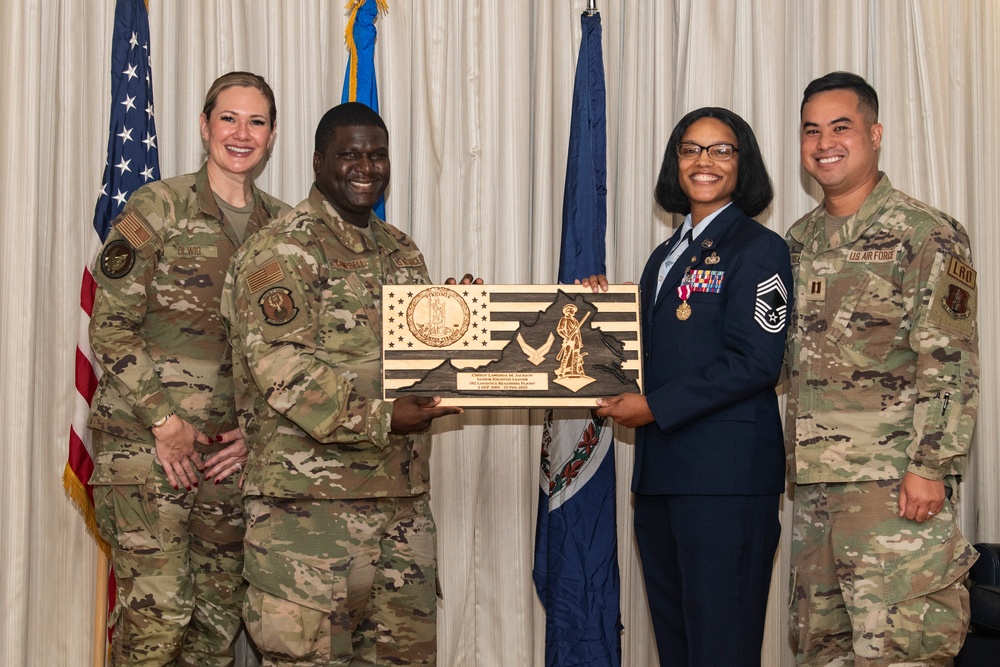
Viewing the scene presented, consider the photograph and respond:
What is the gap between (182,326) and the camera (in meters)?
3.11

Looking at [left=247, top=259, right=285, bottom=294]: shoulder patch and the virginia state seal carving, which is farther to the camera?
the virginia state seal carving

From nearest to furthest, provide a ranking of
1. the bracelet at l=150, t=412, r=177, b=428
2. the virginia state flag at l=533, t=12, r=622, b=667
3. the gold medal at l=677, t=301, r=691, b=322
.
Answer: the gold medal at l=677, t=301, r=691, b=322 → the bracelet at l=150, t=412, r=177, b=428 → the virginia state flag at l=533, t=12, r=622, b=667

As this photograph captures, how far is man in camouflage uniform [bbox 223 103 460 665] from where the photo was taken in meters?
2.71

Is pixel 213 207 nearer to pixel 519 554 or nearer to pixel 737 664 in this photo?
pixel 519 554

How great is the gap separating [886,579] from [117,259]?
2.65 metres

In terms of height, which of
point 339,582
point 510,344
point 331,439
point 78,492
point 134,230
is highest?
Answer: point 134,230

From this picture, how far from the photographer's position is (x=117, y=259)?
3.02 meters

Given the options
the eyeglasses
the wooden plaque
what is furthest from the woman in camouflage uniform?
the eyeglasses

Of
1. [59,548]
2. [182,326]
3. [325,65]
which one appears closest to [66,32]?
[325,65]

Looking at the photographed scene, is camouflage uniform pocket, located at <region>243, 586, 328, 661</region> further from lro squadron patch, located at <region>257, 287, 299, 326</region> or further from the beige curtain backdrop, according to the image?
the beige curtain backdrop

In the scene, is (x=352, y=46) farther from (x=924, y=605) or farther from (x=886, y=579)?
(x=924, y=605)

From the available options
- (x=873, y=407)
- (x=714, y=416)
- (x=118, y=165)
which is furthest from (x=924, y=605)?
(x=118, y=165)

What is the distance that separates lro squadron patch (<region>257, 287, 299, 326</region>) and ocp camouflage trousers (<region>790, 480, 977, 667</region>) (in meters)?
1.77

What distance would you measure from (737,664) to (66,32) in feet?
11.7
